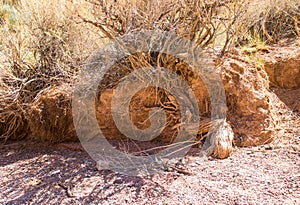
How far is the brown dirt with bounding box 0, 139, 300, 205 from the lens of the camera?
2.18 meters

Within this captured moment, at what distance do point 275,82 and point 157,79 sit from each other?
1757 millimetres

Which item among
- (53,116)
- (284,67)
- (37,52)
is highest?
(37,52)

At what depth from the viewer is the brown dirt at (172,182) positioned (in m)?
2.18

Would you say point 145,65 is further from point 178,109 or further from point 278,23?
point 278,23

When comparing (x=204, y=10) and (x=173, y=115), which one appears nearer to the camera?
(x=204, y=10)

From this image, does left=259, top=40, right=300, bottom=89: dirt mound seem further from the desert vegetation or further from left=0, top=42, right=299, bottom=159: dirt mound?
left=0, top=42, right=299, bottom=159: dirt mound

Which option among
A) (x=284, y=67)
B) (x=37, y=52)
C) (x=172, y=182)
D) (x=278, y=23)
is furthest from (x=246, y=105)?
(x=37, y=52)

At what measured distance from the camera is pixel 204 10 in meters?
2.81

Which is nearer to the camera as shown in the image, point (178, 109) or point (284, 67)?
point (178, 109)

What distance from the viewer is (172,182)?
7.87 feet

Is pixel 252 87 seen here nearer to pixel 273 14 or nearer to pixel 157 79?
pixel 157 79

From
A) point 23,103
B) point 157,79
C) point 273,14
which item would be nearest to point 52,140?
point 23,103

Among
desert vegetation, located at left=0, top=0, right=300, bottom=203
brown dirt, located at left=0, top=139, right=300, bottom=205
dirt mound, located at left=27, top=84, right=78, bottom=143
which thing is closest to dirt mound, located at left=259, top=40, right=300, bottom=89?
desert vegetation, located at left=0, top=0, right=300, bottom=203

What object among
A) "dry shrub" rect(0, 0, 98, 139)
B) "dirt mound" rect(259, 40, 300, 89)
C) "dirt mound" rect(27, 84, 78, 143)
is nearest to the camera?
"dirt mound" rect(27, 84, 78, 143)
